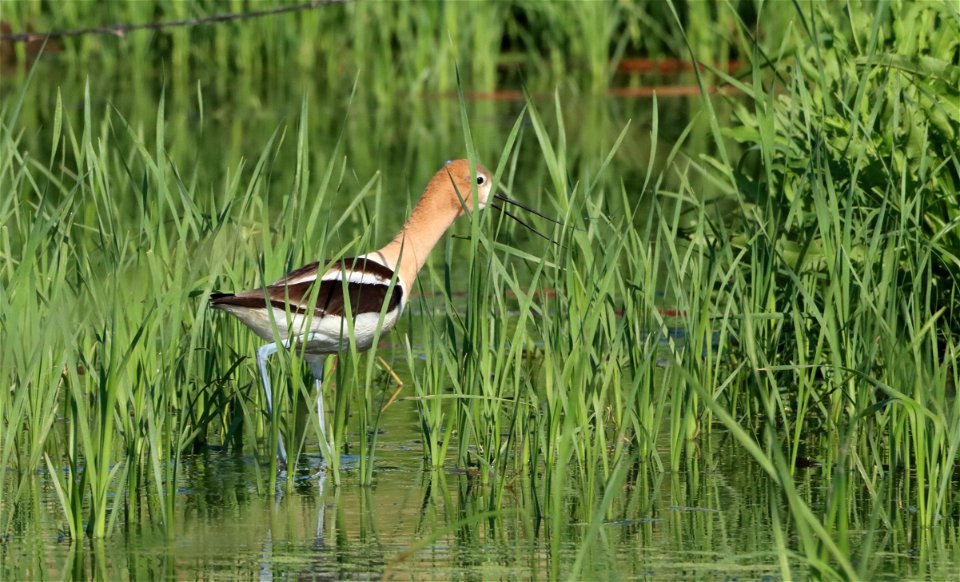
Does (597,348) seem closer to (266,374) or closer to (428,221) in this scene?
(428,221)

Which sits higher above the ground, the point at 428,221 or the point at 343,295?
the point at 428,221

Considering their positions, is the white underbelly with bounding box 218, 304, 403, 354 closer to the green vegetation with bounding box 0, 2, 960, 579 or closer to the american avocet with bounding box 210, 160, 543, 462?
the american avocet with bounding box 210, 160, 543, 462

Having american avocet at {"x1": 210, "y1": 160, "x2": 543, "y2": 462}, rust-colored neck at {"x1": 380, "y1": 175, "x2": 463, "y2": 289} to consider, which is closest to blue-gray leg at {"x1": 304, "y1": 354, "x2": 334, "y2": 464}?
american avocet at {"x1": 210, "y1": 160, "x2": 543, "y2": 462}

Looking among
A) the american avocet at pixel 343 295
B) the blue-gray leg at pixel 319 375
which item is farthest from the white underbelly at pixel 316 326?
the blue-gray leg at pixel 319 375

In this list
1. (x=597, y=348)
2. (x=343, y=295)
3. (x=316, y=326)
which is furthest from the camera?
(x=597, y=348)

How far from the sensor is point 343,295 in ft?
15.2

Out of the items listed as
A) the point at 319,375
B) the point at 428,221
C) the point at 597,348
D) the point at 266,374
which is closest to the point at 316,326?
the point at 266,374

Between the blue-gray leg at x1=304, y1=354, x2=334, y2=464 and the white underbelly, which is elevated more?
the white underbelly

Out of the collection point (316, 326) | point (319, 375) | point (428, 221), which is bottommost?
point (319, 375)

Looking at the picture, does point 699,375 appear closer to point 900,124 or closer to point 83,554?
point 900,124

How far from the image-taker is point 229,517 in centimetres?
438

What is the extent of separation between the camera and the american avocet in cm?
467

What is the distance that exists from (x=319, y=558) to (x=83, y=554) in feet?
1.90

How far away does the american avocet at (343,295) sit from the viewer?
15.3 feet
